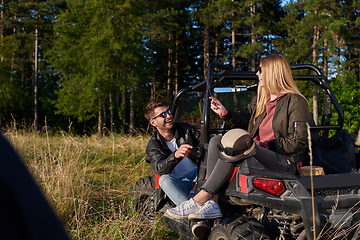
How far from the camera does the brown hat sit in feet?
8.80

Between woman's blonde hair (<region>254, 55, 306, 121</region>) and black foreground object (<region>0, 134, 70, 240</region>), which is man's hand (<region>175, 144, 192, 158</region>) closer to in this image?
woman's blonde hair (<region>254, 55, 306, 121</region>)

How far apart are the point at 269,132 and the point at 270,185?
2.82ft

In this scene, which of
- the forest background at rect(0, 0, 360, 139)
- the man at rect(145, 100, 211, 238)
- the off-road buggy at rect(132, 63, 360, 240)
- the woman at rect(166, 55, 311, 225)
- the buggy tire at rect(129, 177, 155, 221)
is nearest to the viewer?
the off-road buggy at rect(132, 63, 360, 240)

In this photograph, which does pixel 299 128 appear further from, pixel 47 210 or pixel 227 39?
pixel 227 39

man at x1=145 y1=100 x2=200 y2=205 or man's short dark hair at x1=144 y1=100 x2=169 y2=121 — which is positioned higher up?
man's short dark hair at x1=144 y1=100 x2=169 y2=121

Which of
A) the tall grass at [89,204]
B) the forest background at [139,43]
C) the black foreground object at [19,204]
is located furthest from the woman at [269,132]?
the forest background at [139,43]

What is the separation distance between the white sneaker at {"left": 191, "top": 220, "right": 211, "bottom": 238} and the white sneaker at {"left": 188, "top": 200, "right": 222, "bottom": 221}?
13 centimetres

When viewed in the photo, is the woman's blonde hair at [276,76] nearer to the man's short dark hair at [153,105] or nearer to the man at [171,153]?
the man at [171,153]

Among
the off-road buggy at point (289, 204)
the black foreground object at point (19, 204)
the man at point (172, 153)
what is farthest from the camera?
the man at point (172, 153)

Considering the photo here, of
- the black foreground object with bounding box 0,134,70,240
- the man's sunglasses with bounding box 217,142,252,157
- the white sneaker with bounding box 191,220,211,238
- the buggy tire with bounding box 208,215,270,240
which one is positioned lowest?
the white sneaker with bounding box 191,220,211,238

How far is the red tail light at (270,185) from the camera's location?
2.60m

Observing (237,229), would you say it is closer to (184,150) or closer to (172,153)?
(184,150)

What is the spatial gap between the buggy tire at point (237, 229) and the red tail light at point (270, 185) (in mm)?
288

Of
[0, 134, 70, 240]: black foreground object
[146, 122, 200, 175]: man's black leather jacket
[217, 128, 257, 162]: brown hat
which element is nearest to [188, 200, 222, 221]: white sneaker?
[217, 128, 257, 162]: brown hat
